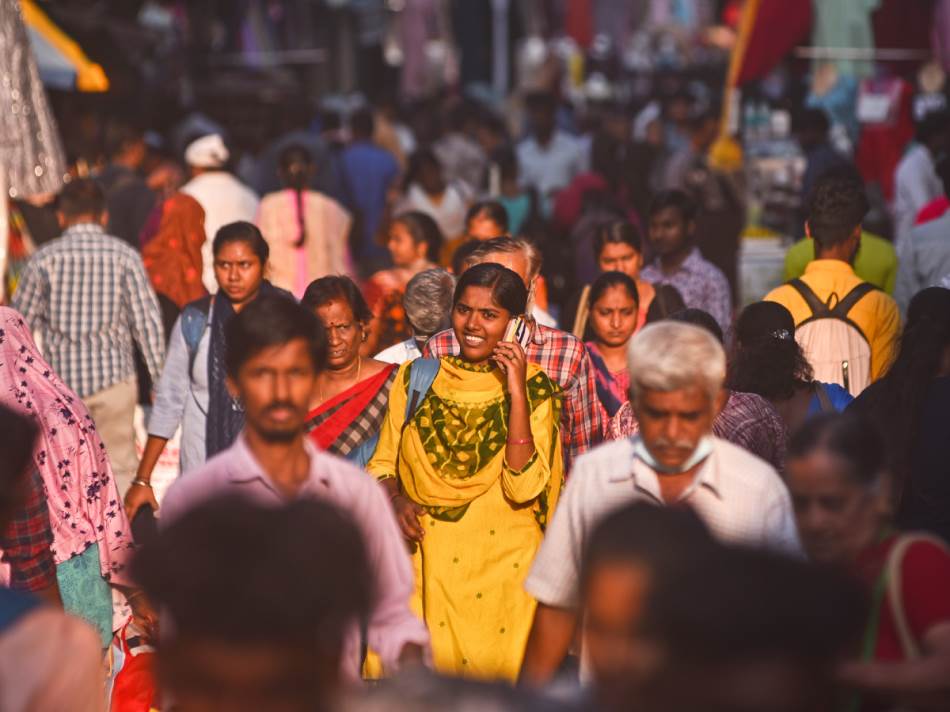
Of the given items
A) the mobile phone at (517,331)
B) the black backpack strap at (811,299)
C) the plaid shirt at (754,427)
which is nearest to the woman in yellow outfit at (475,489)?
the mobile phone at (517,331)

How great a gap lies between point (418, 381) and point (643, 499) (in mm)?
1865

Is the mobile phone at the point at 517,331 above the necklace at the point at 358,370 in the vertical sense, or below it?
above

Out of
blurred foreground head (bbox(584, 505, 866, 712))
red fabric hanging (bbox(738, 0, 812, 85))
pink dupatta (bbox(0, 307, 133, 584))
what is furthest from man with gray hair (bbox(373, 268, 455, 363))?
red fabric hanging (bbox(738, 0, 812, 85))

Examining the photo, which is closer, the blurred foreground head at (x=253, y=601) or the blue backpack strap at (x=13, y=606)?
the blurred foreground head at (x=253, y=601)

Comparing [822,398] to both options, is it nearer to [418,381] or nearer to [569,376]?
[569,376]

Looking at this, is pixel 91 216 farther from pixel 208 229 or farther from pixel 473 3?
pixel 473 3

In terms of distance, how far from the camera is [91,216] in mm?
8898

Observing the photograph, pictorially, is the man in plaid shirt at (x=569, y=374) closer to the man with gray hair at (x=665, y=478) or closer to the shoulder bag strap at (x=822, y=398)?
the shoulder bag strap at (x=822, y=398)

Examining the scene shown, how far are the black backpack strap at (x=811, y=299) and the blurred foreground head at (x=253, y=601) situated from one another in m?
4.62

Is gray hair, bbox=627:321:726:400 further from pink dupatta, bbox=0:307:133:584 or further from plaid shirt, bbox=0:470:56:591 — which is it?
pink dupatta, bbox=0:307:133:584

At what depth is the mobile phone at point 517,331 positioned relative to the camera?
249 inches

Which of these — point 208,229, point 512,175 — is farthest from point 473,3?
point 208,229

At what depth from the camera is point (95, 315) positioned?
8.62 metres

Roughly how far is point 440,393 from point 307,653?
3121 millimetres
